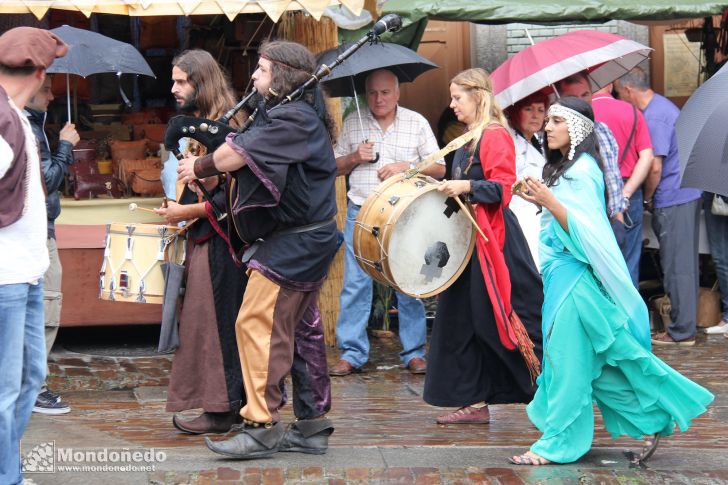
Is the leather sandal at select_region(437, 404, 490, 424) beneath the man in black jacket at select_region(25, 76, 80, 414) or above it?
beneath

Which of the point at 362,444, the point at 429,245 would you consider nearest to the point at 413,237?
the point at 429,245

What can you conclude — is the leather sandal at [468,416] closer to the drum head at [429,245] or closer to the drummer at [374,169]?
the drum head at [429,245]

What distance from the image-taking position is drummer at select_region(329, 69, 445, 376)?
848 centimetres

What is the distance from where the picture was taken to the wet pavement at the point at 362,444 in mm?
5629

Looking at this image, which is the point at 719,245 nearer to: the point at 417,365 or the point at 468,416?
the point at 417,365

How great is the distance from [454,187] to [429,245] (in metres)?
0.34

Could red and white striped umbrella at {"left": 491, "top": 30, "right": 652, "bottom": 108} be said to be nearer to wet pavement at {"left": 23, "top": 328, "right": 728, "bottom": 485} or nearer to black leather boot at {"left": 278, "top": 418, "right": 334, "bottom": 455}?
wet pavement at {"left": 23, "top": 328, "right": 728, "bottom": 485}

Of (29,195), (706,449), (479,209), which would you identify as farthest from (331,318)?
(29,195)

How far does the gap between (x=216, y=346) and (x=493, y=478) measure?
1.65m

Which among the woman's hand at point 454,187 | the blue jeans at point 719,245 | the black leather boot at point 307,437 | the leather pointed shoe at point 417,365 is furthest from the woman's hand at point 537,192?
the blue jeans at point 719,245

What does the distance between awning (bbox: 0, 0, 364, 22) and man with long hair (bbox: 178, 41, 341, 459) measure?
2202mm

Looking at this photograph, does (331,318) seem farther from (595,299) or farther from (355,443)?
(595,299)

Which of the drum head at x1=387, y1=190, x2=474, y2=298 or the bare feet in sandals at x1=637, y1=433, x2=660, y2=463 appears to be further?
the drum head at x1=387, y1=190, x2=474, y2=298

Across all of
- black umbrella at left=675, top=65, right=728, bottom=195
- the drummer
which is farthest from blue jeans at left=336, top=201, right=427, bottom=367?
black umbrella at left=675, top=65, right=728, bottom=195
